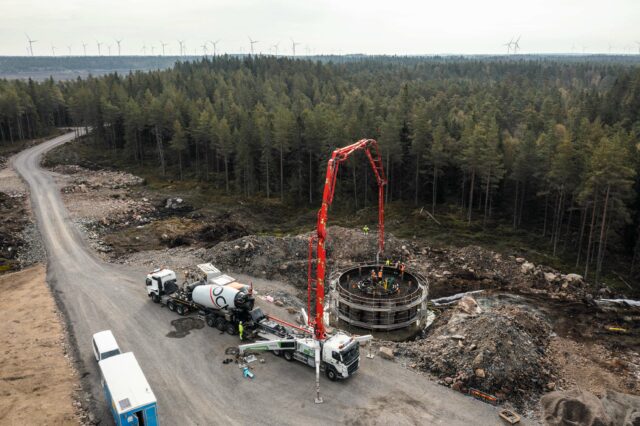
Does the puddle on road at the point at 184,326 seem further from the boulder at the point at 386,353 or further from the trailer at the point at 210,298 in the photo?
the boulder at the point at 386,353

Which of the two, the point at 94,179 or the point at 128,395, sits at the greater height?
the point at 128,395

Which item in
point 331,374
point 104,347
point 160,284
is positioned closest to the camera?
point 104,347

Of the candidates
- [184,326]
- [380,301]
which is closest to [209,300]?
[184,326]

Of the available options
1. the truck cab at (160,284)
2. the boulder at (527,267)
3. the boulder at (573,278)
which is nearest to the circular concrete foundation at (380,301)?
the boulder at (527,267)

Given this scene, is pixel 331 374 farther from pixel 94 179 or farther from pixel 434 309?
pixel 94 179

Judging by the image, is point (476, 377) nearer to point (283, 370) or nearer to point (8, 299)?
point (283, 370)

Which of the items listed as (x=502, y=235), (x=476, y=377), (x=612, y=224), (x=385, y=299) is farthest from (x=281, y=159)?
(x=476, y=377)
